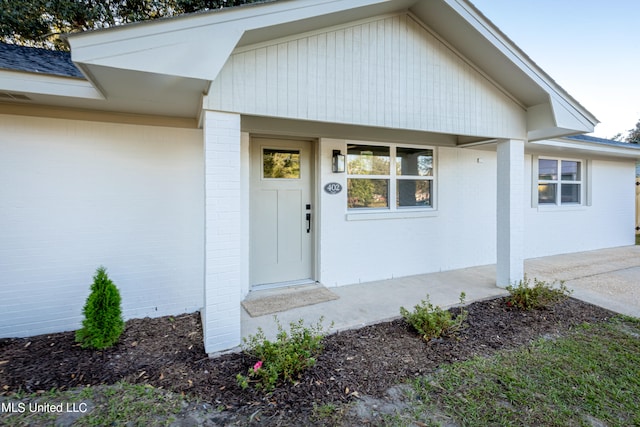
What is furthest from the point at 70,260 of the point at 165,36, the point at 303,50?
the point at 303,50

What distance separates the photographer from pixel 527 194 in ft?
24.6

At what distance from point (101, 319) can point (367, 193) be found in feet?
13.7

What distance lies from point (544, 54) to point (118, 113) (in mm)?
13158

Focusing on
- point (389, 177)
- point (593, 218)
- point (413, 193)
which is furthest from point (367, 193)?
point (593, 218)

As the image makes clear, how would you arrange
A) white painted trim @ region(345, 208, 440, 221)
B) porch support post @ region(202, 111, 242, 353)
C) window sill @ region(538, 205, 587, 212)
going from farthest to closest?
window sill @ region(538, 205, 587, 212) < white painted trim @ region(345, 208, 440, 221) < porch support post @ region(202, 111, 242, 353)

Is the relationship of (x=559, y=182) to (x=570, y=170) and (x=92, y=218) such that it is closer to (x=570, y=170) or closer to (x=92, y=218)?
(x=570, y=170)

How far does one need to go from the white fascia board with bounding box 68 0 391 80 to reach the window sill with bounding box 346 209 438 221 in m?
3.15

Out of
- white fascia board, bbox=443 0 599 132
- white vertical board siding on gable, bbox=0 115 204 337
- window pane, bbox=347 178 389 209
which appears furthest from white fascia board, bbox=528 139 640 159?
Answer: white vertical board siding on gable, bbox=0 115 204 337

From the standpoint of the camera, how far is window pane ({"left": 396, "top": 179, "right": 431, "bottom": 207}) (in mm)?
5863

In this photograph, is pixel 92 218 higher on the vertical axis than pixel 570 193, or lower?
lower

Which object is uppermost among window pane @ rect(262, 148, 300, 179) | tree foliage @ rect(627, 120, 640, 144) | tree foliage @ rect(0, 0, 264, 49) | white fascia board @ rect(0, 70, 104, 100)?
tree foliage @ rect(627, 120, 640, 144)

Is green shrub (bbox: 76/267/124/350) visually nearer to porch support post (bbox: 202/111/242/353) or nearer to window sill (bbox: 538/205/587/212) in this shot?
porch support post (bbox: 202/111/242/353)

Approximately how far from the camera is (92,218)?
381 centimetres

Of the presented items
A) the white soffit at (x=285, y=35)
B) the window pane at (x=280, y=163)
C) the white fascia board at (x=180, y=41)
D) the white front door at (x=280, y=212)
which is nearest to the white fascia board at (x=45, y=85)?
the white soffit at (x=285, y=35)
